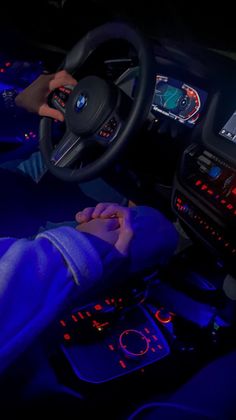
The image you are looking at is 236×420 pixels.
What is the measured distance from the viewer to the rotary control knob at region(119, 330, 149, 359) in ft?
3.73

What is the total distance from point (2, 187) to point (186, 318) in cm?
89

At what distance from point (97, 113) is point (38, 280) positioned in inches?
26.5

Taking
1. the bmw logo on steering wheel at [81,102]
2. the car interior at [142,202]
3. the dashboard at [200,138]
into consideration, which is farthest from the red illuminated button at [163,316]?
the bmw logo on steering wheel at [81,102]

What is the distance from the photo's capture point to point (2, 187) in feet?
5.34

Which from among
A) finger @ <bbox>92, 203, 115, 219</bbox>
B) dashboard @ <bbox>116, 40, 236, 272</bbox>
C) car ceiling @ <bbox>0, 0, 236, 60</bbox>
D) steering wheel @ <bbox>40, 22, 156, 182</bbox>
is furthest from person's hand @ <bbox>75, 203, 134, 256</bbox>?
car ceiling @ <bbox>0, 0, 236, 60</bbox>

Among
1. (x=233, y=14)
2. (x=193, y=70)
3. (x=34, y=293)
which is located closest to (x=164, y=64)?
(x=193, y=70)

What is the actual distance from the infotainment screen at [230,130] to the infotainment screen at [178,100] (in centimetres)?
14

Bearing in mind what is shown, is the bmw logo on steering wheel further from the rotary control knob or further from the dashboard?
the rotary control knob

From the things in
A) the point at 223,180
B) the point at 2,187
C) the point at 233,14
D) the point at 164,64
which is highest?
the point at 233,14

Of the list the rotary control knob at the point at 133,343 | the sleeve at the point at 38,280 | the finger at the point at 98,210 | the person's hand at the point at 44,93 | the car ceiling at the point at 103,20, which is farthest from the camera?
the car ceiling at the point at 103,20

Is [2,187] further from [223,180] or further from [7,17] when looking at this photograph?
[7,17]

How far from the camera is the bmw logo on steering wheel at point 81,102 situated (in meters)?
1.25

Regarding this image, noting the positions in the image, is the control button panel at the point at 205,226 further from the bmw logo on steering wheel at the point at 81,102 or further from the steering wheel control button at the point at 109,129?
the bmw logo on steering wheel at the point at 81,102

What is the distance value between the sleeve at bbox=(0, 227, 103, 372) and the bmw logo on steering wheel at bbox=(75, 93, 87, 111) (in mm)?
593
